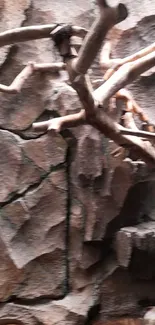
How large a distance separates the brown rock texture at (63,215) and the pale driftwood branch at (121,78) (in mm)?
461

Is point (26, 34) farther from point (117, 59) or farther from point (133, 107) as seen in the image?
point (133, 107)

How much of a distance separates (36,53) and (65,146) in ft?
1.42

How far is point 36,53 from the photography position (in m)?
2.33

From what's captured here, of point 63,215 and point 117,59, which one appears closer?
point 117,59

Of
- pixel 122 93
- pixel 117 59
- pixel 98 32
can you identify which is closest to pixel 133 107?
pixel 122 93

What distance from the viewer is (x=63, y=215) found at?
2242mm

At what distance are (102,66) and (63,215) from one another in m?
0.64

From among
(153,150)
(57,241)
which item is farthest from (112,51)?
(57,241)

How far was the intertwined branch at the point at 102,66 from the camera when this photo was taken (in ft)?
4.42

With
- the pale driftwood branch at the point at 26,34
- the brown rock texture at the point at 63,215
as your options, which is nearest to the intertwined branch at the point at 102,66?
the pale driftwood branch at the point at 26,34

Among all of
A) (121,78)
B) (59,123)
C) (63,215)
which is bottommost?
(63,215)

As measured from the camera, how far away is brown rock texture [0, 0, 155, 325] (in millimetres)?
2162

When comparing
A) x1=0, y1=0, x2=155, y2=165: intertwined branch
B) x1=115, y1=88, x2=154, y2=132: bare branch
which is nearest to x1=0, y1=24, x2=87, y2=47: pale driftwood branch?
x1=0, y1=0, x2=155, y2=165: intertwined branch

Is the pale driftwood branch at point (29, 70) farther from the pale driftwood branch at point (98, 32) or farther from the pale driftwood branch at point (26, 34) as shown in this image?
the pale driftwood branch at point (98, 32)
